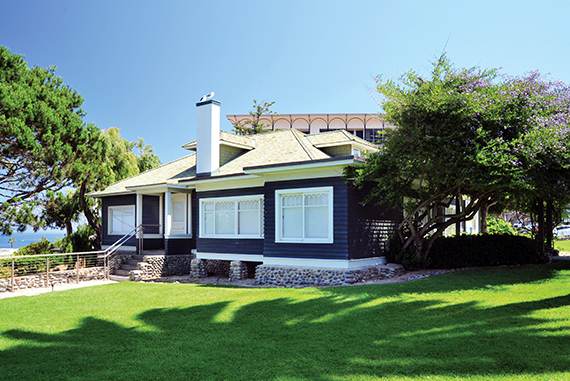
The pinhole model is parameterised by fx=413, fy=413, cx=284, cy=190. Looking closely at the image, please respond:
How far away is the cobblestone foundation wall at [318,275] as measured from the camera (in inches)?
513

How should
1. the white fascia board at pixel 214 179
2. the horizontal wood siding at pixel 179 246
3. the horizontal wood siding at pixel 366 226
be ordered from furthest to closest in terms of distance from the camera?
the horizontal wood siding at pixel 179 246 → the white fascia board at pixel 214 179 → the horizontal wood siding at pixel 366 226

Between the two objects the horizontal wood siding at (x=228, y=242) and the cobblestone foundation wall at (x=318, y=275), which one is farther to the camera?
the horizontal wood siding at (x=228, y=242)

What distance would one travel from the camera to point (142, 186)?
760 inches

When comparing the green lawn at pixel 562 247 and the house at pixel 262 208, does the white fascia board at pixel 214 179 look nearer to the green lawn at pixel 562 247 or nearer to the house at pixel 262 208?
the house at pixel 262 208

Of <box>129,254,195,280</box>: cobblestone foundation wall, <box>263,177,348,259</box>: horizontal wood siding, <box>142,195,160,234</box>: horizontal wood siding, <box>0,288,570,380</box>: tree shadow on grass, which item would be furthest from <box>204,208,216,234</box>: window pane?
<box>0,288,570,380</box>: tree shadow on grass

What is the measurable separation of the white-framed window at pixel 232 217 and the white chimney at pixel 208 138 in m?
1.45

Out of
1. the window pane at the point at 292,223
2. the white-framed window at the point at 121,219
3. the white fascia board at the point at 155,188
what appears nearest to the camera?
the window pane at the point at 292,223

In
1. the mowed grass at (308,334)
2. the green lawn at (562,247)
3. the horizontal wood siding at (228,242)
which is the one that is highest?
the horizontal wood siding at (228,242)

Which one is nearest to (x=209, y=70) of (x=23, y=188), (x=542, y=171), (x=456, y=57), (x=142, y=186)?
(x=142, y=186)

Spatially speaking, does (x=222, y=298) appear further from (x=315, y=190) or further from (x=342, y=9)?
(x=342, y=9)

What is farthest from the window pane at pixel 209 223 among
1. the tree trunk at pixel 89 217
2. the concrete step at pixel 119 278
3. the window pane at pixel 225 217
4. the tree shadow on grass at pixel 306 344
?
the tree trunk at pixel 89 217

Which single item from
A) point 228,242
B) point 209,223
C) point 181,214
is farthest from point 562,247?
point 181,214

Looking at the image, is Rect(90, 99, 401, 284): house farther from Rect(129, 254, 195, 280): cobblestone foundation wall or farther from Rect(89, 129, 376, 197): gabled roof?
Rect(129, 254, 195, 280): cobblestone foundation wall

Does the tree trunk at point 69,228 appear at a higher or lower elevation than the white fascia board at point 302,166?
lower
